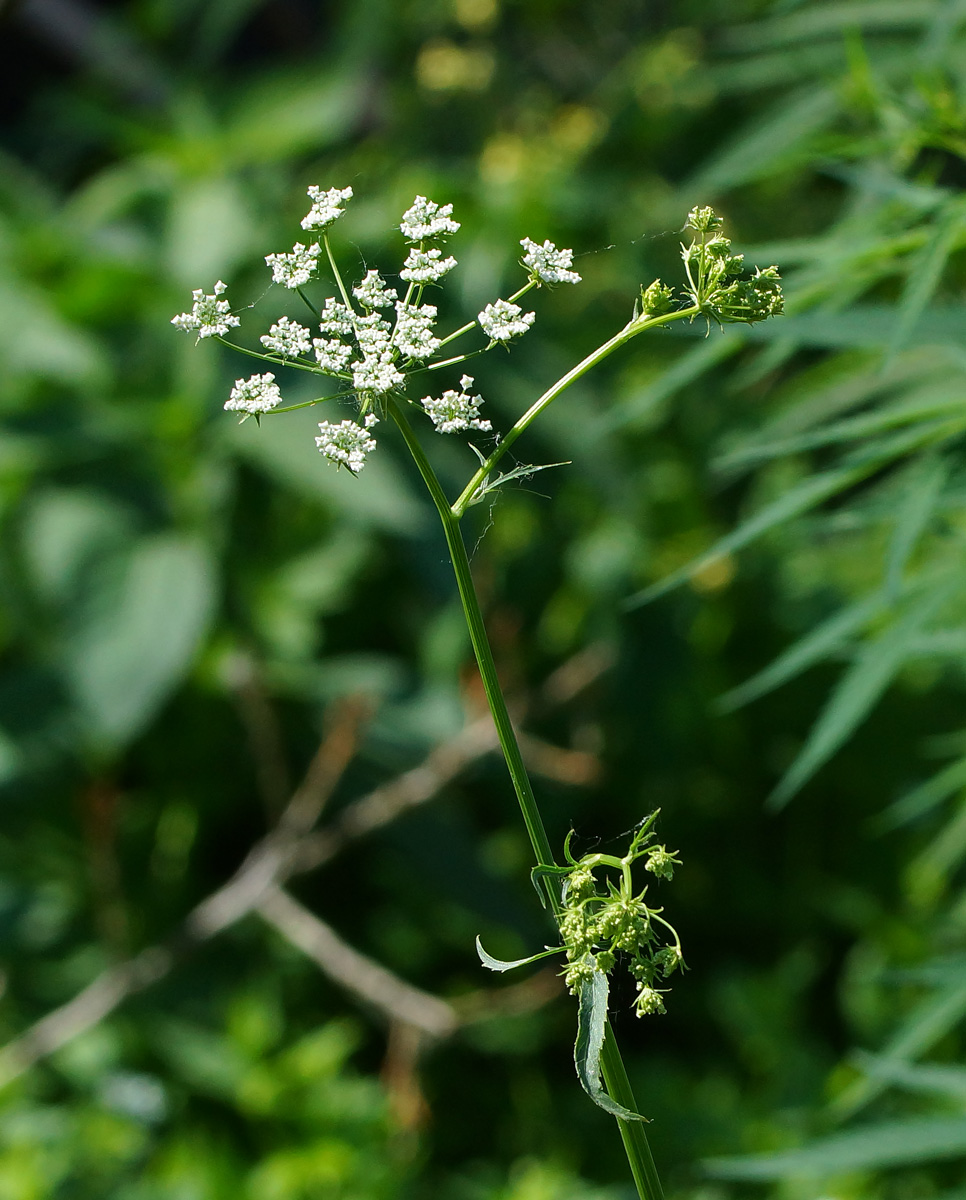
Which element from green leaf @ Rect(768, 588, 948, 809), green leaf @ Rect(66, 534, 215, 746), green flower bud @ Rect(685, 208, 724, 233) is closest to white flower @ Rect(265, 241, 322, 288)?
green flower bud @ Rect(685, 208, 724, 233)

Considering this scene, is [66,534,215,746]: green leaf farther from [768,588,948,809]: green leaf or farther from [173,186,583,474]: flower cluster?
[173,186,583,474]: flower cluster

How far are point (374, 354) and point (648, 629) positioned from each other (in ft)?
5.10

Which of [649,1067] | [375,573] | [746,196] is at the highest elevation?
[746,196]

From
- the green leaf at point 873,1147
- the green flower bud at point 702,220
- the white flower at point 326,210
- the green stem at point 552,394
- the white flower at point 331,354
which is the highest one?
the white flower at point 326,210

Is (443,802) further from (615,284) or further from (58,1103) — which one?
(615,284)

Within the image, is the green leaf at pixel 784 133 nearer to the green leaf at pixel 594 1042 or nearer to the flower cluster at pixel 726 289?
the flower cluster at pixel 726 289

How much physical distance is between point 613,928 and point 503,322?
0.16 m

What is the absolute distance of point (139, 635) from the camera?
59.7 inches

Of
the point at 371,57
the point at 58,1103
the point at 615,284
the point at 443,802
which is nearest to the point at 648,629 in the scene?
the point at 443,802

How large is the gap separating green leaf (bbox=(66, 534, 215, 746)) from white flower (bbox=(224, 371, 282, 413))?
1.17 m

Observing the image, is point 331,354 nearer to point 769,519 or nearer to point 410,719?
point 769,519

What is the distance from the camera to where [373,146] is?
7.63ft

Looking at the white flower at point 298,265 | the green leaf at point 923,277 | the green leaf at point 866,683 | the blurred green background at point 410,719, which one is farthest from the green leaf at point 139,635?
the white flower at point 298,265

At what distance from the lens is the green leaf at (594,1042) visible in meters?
0.28
